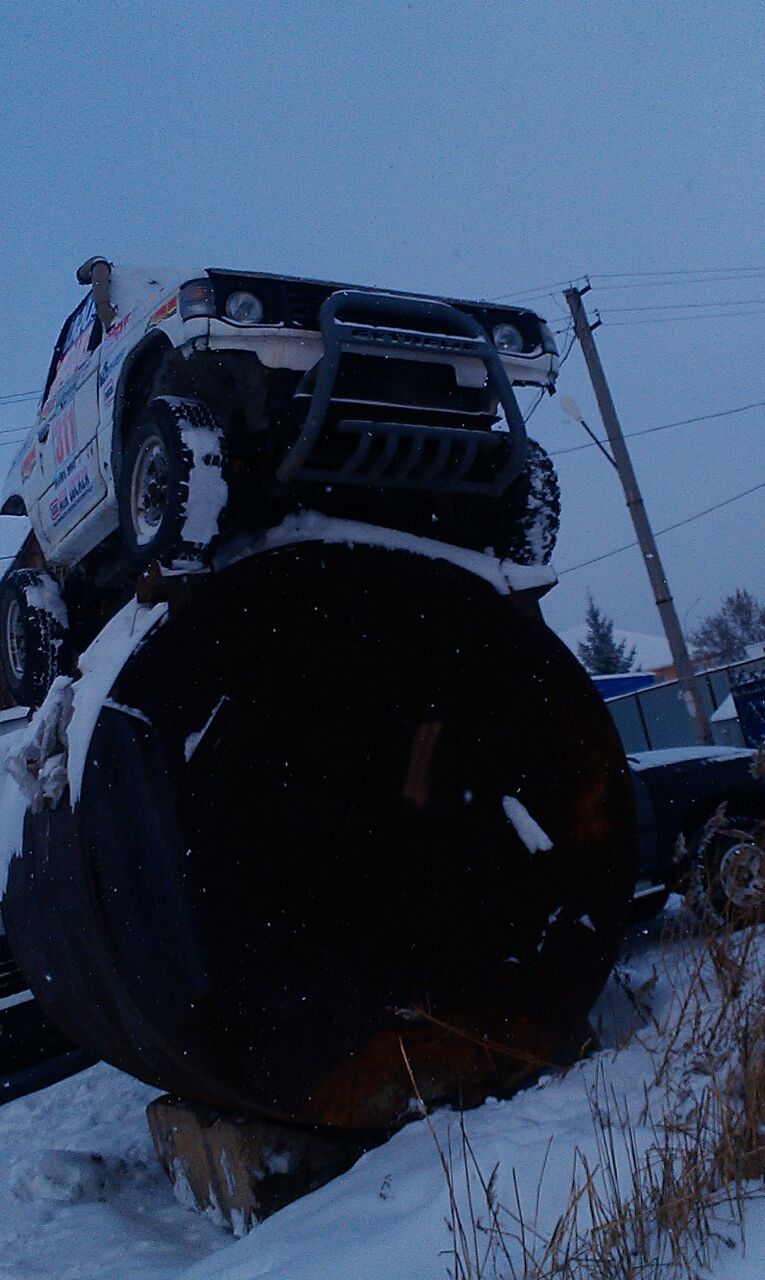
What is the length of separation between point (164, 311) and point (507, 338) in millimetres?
1445

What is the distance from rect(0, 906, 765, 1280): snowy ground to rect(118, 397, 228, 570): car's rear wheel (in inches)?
82.2

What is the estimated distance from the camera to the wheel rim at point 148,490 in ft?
13.8

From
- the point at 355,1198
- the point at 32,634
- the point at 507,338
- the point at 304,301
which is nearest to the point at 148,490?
the point at 304,301

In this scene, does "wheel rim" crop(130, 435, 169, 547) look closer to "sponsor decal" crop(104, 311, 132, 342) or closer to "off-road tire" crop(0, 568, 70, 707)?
"sponsor decal" crop(104, 311, 132, 342)

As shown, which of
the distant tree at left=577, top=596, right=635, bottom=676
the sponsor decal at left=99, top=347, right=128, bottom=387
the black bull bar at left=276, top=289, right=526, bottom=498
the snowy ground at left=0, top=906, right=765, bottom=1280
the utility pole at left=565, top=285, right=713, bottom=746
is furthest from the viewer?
the distant tree at left=577, top=596, right=635, bottom=676

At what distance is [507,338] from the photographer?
15.9 ft

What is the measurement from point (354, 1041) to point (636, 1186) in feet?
4.45

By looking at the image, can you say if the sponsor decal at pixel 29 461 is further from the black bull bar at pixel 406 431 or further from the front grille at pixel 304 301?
the black bull bar at pixel 406 431

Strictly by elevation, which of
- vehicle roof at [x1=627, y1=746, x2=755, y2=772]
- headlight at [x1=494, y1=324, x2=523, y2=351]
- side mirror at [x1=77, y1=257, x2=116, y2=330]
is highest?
side mirror at [x1=77, y1=257, x2=116, y2=330]

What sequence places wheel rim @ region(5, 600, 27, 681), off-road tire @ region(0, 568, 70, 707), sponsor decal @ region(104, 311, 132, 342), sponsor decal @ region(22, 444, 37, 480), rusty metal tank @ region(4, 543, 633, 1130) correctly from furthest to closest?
sponsor decal @ region(22, 444, 37, 480)
wheel rim @ region(5, 600, 27, 681)
off-road tire @ region(0, 568, 70, 707)
sponsor decal @ region(104, 311, 132, 342)
rusty metal tank @ region(4, 543, 633, 1130)

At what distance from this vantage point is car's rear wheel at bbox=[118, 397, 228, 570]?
3.90 m

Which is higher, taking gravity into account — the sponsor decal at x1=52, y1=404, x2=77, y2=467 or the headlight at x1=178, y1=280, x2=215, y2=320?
the sponsor decal at x1=52, y1=404, x2=77, y2=467

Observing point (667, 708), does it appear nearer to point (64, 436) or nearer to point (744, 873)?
point (64, 436)

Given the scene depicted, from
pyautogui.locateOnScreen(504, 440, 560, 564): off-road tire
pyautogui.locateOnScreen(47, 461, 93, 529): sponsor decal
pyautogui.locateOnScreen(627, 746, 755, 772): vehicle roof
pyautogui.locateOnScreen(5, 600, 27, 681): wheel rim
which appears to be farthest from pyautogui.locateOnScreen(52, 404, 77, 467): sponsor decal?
pyautogui.locateOnScreen(627, 746, 755, 772): vehicle roof
